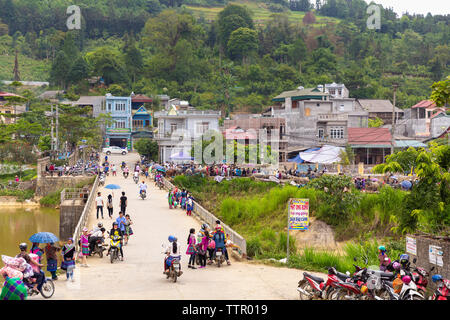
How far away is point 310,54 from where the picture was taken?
105375 millimetres

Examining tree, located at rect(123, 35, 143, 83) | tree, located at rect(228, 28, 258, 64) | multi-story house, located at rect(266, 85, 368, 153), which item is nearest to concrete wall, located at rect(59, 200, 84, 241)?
multi-story house, located at rect(266, 85, 368, 153)

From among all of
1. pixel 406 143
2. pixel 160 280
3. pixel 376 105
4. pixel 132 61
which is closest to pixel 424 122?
pixel 376 105

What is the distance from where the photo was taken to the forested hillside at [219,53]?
288 feet

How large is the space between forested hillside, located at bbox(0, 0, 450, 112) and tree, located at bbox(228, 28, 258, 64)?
204 mm

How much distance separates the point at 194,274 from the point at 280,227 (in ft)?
38.8

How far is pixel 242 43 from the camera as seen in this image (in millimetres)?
104812

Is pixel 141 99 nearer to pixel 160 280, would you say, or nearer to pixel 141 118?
pixel 141 118

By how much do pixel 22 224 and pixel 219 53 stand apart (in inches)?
2968

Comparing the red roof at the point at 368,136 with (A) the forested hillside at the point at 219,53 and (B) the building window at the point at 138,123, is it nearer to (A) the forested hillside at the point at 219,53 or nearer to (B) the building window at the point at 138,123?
(A) the forested hillside at the point at 219,53

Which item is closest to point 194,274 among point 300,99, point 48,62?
point 300,99

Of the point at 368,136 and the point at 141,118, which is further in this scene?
the point at 141,118

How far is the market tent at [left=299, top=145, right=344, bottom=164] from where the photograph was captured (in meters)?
48.6

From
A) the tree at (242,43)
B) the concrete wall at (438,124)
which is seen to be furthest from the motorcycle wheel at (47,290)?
the tree at (242,43)

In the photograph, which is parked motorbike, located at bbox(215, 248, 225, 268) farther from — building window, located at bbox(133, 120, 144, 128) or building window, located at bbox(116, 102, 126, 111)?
building window, located at bbox(133, 120, 144, 128)
